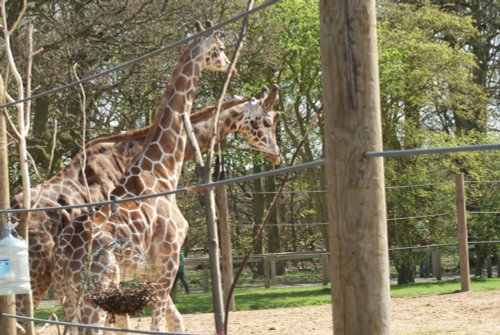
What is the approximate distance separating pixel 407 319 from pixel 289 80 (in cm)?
800

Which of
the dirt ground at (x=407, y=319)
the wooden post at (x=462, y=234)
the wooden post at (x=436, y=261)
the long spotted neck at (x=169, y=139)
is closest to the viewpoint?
the long spotted neck at (x=169, y=139)

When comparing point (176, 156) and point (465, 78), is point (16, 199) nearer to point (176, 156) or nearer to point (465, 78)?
point (176, 156)

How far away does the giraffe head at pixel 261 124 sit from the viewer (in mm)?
6934

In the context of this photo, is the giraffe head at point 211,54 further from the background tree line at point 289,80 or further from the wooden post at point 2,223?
the background tree line at point 289,80

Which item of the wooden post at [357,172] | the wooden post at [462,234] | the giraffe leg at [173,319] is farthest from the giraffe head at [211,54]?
the wooden post at [462,234]

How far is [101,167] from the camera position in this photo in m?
6.93

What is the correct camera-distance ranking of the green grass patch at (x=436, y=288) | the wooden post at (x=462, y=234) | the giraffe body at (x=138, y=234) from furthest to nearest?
the green grass patch at (x=436, y=288), the wooden post at (x=462, y=234), the giraffe body at (x=138, y=234)

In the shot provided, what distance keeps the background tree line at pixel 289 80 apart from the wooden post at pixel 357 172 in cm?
846

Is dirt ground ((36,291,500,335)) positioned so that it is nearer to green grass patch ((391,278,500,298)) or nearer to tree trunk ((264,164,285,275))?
green grass patch ((391,278,500,298))

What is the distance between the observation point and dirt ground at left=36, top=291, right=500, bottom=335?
7767mm

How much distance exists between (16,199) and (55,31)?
6.06m

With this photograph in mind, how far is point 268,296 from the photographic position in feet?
42.7

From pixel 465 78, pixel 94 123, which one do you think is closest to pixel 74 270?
pixel 94 123

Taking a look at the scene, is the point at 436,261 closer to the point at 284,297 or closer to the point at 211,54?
the point at 284,297
